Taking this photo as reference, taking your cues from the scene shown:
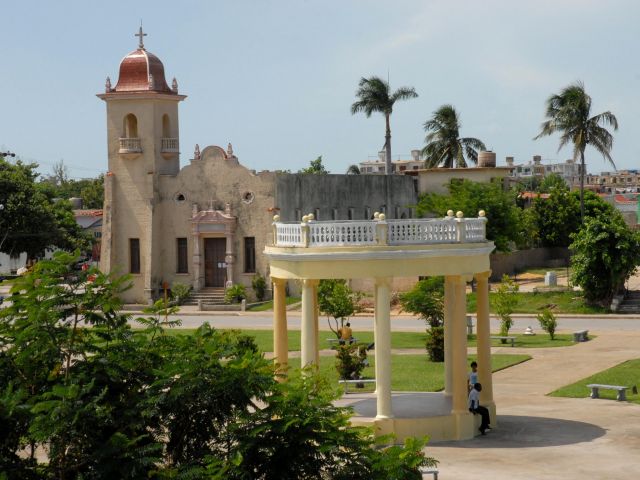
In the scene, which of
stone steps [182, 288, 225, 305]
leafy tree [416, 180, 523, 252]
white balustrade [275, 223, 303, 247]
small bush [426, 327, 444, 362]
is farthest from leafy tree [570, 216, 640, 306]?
white balustrade [275, 223, 303, 247]

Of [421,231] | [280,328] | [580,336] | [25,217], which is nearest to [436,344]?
[580,336]

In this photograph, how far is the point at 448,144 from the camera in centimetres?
8106

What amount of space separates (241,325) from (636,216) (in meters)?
59.7

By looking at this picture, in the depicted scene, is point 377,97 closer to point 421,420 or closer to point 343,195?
point 343,195

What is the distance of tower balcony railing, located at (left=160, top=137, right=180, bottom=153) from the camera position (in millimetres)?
62500

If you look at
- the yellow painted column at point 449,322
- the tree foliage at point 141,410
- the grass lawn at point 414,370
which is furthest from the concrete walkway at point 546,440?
the tree foliage at point 141,410

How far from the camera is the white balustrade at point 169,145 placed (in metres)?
62.5

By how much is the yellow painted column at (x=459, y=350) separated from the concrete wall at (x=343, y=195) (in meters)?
34.6

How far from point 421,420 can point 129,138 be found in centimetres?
3797

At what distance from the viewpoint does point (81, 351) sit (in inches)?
717

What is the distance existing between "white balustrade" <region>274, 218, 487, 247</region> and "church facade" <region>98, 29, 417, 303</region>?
34020mm

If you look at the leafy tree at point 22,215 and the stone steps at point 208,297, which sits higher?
the leafy tree at point 22,215

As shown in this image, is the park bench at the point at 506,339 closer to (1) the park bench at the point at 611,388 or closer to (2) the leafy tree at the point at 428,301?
(2) the leafy tree at the point at 428,301

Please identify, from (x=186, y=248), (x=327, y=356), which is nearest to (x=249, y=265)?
(x=186, y=248)
